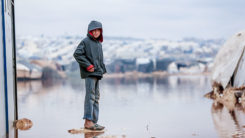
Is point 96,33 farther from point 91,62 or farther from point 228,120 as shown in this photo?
point 228,120

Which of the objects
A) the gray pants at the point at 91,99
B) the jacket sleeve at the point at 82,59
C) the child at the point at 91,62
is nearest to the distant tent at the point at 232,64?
the gray pants at the point at 91,99

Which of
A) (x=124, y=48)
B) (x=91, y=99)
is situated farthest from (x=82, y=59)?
(x=124, y=48)

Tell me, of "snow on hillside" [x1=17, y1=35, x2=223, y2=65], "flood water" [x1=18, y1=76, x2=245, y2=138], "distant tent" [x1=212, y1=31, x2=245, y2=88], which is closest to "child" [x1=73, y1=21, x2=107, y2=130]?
"flood water" [x1=18, y1=76, x2=245, y2=138]

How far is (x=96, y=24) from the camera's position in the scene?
543 centimetres

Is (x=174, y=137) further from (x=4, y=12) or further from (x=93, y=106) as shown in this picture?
(x=4, y=12)

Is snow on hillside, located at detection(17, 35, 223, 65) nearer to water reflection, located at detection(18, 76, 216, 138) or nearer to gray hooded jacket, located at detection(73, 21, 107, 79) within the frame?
water reflection, located at detection(18, 76, 216, 138)

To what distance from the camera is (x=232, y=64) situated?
933 centimetres

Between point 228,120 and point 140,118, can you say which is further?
point 140,118

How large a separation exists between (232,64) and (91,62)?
4.52 meters

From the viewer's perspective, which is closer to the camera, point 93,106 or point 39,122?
point 93,106

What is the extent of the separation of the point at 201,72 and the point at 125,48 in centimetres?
499

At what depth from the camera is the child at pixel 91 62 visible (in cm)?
540

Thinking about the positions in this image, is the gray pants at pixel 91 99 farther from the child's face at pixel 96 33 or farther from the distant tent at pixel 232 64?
the distant tent at pixel 232 64

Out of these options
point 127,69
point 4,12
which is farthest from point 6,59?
point 127,69
